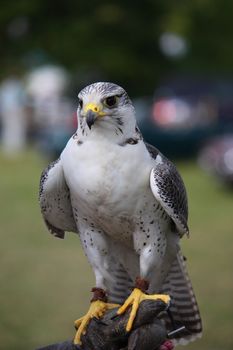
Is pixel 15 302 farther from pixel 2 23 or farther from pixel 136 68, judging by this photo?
pixel 136 68

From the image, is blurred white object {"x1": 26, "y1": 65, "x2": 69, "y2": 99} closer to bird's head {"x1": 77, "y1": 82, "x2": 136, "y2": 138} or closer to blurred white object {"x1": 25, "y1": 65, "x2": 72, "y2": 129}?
blurred white object {"x1": 25, "y1": 65, "x2": 72, "y2": 129}

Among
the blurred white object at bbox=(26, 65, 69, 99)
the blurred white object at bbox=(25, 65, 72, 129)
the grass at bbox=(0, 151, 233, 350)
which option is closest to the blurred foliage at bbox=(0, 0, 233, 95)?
the grass at bbox=(0, 151, 233, 350)

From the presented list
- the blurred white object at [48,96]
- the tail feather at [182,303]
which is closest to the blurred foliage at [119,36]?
the blurred white object at [48,96]

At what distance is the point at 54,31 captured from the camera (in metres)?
14.9

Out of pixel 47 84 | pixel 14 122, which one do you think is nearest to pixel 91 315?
pixel 14 122

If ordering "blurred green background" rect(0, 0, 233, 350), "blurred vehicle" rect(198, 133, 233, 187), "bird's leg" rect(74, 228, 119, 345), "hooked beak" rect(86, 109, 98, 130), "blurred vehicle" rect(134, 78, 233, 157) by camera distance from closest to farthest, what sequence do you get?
"hooked beak" rect(86, 109, 98, 130) < "bird's leg" rect(74, 228, 119, 345) < "blurred green background" rect(0, 0, 233, 350) < "blurred vehicle" rect(198, 133, 233, 187) < "blurred vehicle" rect(134, 78, 233, 157)

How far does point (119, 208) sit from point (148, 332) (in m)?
0.49

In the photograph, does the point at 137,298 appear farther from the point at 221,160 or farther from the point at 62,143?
the point at 62,143

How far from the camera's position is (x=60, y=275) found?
28.5ft

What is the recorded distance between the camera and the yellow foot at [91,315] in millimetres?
3334

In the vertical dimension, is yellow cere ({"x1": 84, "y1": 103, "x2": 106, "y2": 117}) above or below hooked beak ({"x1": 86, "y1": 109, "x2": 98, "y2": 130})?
above

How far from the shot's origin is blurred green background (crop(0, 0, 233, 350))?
288 inches

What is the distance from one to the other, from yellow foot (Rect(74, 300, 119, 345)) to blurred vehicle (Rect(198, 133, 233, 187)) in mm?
10541

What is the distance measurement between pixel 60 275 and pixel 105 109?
5609mm
